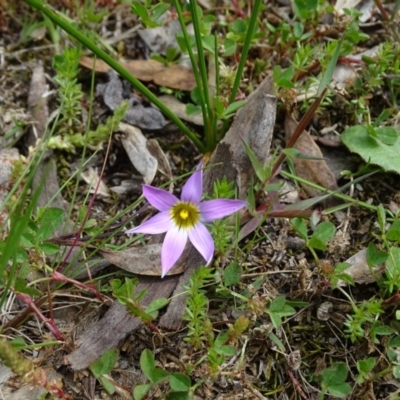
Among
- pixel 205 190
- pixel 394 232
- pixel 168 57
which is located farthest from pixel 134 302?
pixel 168 57

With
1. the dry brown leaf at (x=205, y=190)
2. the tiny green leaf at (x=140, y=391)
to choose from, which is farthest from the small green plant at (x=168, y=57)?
the tiny green leaf at (x=140, y=391)

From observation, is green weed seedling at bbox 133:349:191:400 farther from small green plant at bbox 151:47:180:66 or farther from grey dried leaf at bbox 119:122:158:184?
small green plant at bbox 151:47:180:66

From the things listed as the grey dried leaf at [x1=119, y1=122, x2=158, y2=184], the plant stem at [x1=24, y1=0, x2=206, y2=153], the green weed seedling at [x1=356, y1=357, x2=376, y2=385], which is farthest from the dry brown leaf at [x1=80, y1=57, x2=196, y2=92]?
the green weed seedling at [x1=356, y1=357, x2=376, y2=385]

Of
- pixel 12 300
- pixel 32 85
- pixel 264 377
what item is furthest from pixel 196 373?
pixel 32 85

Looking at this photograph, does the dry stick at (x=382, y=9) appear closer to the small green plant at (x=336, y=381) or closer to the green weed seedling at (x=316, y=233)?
the green weed seedling at (x=316, y=233)

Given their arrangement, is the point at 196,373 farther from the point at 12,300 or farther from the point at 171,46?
the point at 171,46
